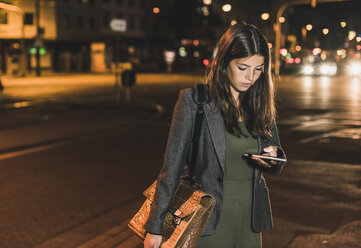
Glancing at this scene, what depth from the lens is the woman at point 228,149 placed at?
2383 mm

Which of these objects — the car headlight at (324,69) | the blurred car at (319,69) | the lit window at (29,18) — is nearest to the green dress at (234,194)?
the blurred car at (319,69)

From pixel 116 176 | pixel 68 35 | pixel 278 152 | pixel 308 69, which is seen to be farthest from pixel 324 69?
pixel 278 152

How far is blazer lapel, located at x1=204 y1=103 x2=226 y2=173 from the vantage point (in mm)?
2398

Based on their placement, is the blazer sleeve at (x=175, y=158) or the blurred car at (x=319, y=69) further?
the blurred car at (x=319, y=69)

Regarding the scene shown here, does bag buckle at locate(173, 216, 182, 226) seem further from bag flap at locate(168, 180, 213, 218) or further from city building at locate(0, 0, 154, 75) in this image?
city building at locate(0, 0, 154, 75)

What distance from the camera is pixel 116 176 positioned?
8062mm

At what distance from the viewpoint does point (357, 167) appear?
886 centimetres

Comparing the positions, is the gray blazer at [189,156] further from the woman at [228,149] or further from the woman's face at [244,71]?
the woman's face at [244,71]

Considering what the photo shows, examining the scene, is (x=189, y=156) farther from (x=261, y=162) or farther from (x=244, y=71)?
(x=244, y=71)

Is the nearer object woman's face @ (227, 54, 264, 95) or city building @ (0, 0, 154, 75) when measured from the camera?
woman's face @ (227, 54, 264, 95)

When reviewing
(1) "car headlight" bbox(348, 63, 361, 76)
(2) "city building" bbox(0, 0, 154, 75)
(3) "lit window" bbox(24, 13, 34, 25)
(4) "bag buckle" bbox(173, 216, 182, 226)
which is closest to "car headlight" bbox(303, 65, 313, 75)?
(1) "car headlight" bbox(348, 63, 361, 76)

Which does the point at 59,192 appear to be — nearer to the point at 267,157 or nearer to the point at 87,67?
the point at 267,157

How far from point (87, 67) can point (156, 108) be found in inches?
1693

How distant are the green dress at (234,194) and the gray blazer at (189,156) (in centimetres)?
5
